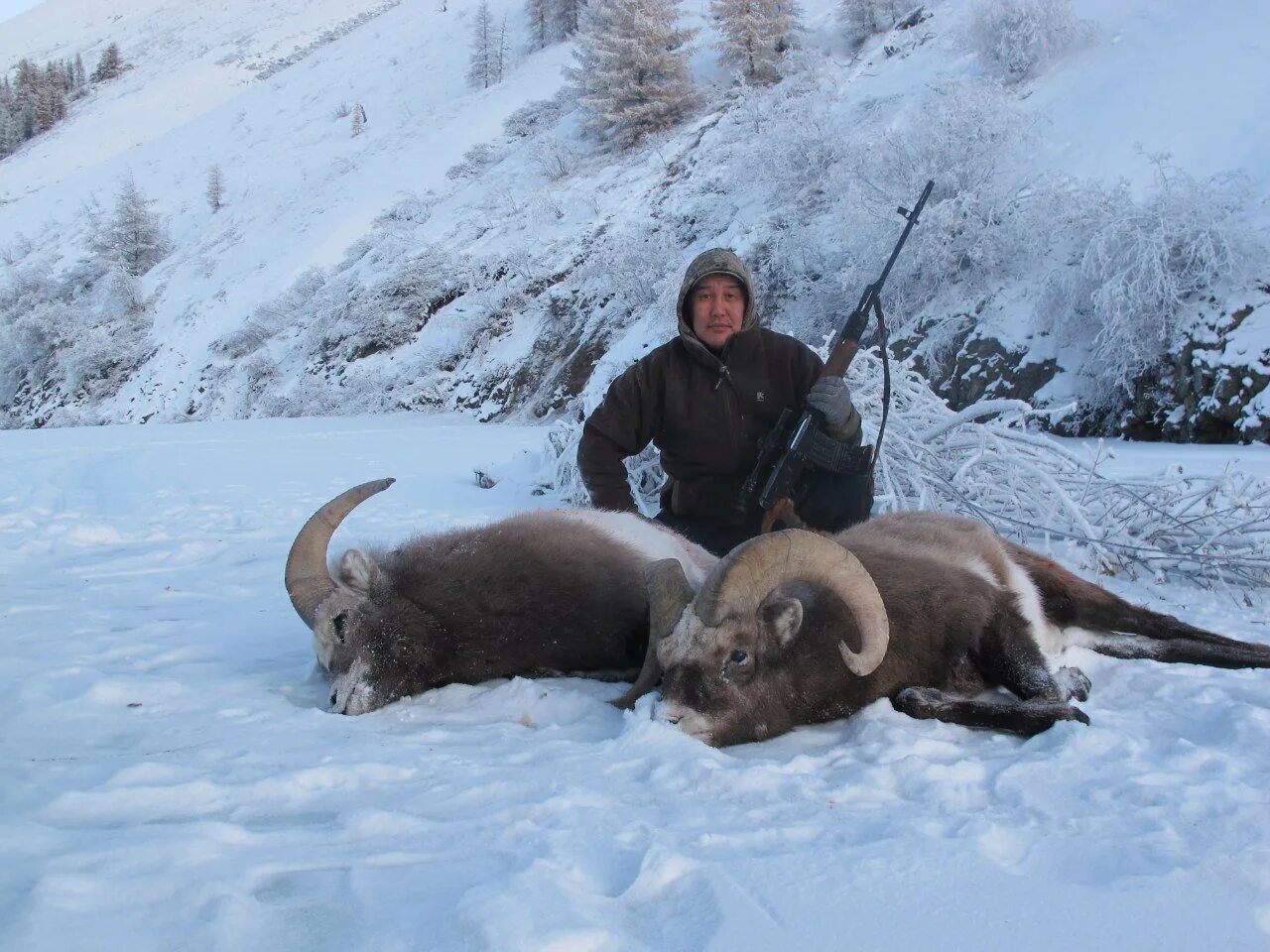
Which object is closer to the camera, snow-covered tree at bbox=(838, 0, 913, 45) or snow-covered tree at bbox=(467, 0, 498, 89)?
snow-covered tree at bbox=(838, 0, 913, 45)

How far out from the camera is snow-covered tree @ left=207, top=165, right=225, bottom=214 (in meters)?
38.2

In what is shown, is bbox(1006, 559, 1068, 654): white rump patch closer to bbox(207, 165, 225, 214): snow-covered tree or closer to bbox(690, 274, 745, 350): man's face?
bbox(690, 274, 745, 350): man's face

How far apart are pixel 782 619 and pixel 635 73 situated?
1007 inches

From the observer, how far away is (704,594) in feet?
10.9

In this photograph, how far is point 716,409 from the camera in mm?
5652

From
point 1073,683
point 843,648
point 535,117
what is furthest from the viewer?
point 535,117

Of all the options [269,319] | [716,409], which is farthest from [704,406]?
[269,319]

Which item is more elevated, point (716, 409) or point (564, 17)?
point (564, 17)

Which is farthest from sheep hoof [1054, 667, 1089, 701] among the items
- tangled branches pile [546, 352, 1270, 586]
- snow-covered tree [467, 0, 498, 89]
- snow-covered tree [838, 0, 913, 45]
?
snow-covered tree [467, 0, 498, 89]

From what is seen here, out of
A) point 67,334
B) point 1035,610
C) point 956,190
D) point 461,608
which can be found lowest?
point 67,334

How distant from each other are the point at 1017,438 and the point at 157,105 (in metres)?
64.2

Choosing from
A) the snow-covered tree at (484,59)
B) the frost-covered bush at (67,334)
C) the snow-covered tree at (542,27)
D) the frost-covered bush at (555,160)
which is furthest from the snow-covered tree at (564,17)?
the frost-covered bush at (67,334)

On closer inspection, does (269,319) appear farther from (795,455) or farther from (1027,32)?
(795,455)

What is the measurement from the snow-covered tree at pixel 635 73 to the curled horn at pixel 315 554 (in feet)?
77.4
